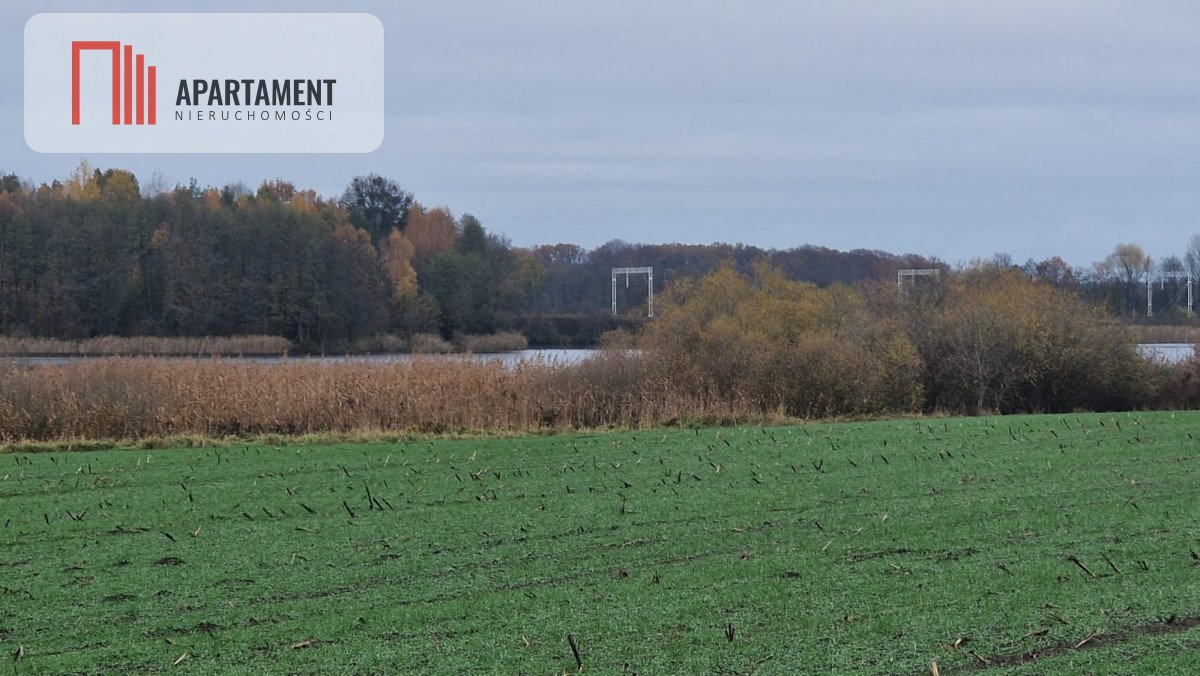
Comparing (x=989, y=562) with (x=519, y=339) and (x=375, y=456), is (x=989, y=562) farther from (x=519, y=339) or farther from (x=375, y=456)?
(x=519, y=339)

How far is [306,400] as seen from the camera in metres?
19.7

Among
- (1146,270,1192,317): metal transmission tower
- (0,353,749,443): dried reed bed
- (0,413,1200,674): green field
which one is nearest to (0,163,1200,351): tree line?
(1146,270,1192,317): metal transmission tower

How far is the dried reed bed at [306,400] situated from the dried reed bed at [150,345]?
20126mm

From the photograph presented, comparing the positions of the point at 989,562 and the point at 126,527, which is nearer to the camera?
the point at 989,562

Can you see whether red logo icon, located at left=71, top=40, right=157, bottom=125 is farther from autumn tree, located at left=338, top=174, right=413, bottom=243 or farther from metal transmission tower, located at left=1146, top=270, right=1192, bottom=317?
autumn tree, located at left=338, top=174, right=413, bottom=243

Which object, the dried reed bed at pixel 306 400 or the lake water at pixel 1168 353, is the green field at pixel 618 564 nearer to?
the dried reed bed at pixel 306 400

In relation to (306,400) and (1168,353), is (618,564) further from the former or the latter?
(1168,353)

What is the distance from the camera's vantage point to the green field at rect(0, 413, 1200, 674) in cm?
559

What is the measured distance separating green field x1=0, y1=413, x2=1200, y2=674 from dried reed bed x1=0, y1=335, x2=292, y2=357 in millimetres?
29998

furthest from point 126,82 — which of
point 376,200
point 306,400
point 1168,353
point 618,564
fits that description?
point 376,200

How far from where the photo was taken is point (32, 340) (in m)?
43.2

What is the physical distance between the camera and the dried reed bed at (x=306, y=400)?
Answer: 1870cm

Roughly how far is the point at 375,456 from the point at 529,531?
5826 millimetres

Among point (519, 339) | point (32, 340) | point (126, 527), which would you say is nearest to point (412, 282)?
point (519, 339)
